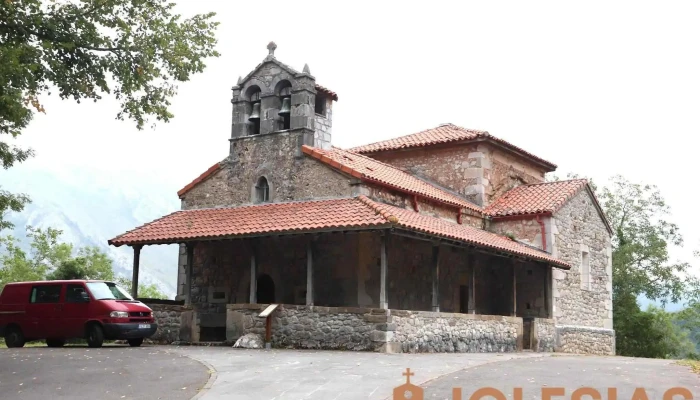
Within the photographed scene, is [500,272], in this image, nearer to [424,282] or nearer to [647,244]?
[424,282]

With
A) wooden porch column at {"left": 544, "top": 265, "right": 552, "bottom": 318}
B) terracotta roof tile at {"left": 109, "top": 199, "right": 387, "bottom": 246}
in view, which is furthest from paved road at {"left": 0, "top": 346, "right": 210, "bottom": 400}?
wooden porch column at {"left": 544, "top": 265, "right": 552, "bottom": 318}

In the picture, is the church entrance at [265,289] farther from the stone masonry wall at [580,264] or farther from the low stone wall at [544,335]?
the stone masonry wall at [580,264]

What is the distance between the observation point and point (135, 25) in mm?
15852

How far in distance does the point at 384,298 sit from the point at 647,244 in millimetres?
25812

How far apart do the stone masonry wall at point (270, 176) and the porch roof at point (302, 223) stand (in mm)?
327

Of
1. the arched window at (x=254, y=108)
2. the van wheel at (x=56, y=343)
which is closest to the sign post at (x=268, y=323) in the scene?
the van wheel at (x=56, y=343)

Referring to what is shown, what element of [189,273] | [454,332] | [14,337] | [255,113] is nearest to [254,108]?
[255,113]

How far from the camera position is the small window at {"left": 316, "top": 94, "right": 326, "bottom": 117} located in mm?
20859

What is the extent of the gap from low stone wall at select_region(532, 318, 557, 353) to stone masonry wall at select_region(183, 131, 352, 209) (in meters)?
6.84

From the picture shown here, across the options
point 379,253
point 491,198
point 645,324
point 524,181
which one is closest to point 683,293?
point 645,324

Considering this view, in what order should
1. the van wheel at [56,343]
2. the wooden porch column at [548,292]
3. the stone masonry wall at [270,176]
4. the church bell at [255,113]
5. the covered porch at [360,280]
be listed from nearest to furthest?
1. the covered porch at [360,280]
2. the van wheel at [56,343]
3. the stone masonry wall at [270,176]
4. the church bell at [255,113]
5. the wooden porch column at [548,292]

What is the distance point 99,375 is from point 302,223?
6.73 meters

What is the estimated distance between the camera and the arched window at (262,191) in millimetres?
20828

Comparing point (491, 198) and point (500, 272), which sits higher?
point (491, 198)
